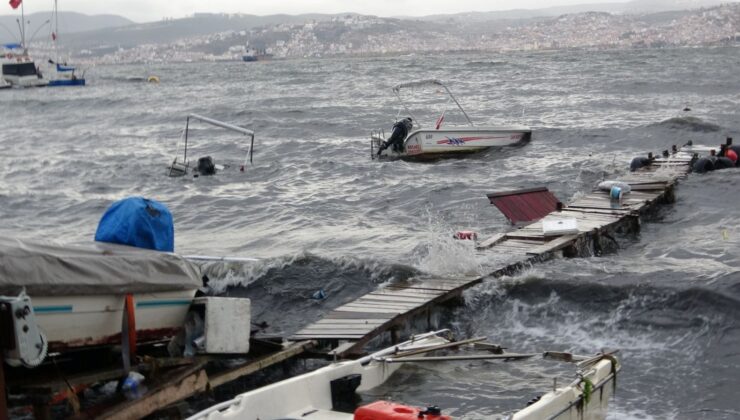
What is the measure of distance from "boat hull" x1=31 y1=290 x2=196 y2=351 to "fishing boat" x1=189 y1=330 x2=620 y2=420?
162 centimetres

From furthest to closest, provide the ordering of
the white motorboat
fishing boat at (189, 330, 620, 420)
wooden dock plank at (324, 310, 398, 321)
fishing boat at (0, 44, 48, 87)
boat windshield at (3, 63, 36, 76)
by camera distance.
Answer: boat windshield at (3, 63, 36, 76) → fishing boat at (0, 44, 48, 87) → wooden dock plank at (324, 310, 398, 321) → the white motorboat → fishing boat at (189, 330, 620, 420)

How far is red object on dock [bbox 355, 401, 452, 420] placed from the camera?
766 cm

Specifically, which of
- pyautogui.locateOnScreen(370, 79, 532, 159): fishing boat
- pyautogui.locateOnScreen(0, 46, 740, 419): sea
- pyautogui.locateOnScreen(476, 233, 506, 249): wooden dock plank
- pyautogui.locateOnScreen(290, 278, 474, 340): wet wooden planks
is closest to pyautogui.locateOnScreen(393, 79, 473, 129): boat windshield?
pyautogui.locateOnScreen(0, 46, 740, 419): sea

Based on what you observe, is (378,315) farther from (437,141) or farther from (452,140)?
(452,140)

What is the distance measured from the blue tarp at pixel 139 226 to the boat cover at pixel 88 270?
0.25m

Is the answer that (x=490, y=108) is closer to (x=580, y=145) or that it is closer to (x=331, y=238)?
(x=580, y=145)

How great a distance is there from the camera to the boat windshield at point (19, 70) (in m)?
101

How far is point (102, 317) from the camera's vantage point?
9523mm

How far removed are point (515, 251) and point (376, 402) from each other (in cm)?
854

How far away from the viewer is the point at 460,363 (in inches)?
444

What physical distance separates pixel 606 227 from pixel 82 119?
46.4m

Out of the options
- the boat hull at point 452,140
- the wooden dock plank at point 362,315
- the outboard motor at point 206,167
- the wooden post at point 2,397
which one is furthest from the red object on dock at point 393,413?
the boat hull at point 452,140

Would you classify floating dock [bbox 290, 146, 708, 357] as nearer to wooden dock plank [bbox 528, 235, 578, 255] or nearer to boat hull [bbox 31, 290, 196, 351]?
wooden dock plank [bbox 528, 235, 578, 255]

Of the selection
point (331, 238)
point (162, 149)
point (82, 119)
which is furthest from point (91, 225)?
point (82, 119)
